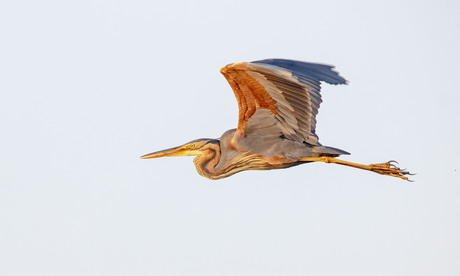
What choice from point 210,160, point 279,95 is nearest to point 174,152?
point 210,160

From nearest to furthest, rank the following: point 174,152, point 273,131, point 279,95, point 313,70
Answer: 1. point 279,95
2. point 273,131
3. point 313,70
4. point 174,152

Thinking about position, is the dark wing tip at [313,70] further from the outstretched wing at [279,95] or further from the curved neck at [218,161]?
the curved neck at [218,161]

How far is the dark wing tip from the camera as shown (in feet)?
37.6

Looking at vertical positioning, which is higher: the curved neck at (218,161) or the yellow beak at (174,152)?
the yellow beak at (174,152)

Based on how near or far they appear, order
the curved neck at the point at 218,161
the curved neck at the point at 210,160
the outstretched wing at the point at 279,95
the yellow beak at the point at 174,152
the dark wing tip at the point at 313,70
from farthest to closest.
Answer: the yellow beak at the point at 174,152 → the curved neck at the point at 210,160 → the curved neck at the point at 218,161 → the dark wing tip at the point at 313,70 → the outstretched wing at the point at 279,95

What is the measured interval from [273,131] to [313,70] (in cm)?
94

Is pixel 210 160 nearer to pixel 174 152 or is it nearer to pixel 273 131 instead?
pixel 174 152

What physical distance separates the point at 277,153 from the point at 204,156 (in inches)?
37.6

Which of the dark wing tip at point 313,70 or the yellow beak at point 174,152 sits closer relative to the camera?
the dark wing tip at point 313,70

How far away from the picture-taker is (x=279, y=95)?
10.9 m

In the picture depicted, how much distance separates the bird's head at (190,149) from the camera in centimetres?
1191

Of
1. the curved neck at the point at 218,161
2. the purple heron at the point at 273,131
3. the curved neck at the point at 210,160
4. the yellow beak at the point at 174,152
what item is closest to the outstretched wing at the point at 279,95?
the purple heron at the point at 273,131

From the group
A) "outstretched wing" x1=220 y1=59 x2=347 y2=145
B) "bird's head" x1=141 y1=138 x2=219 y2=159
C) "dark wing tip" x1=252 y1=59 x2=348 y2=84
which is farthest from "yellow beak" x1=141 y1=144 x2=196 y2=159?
"dark wing tip" x1=252 y1=59 x2=348 y2=84

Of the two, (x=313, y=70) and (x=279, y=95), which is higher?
(x=313, y=70)
